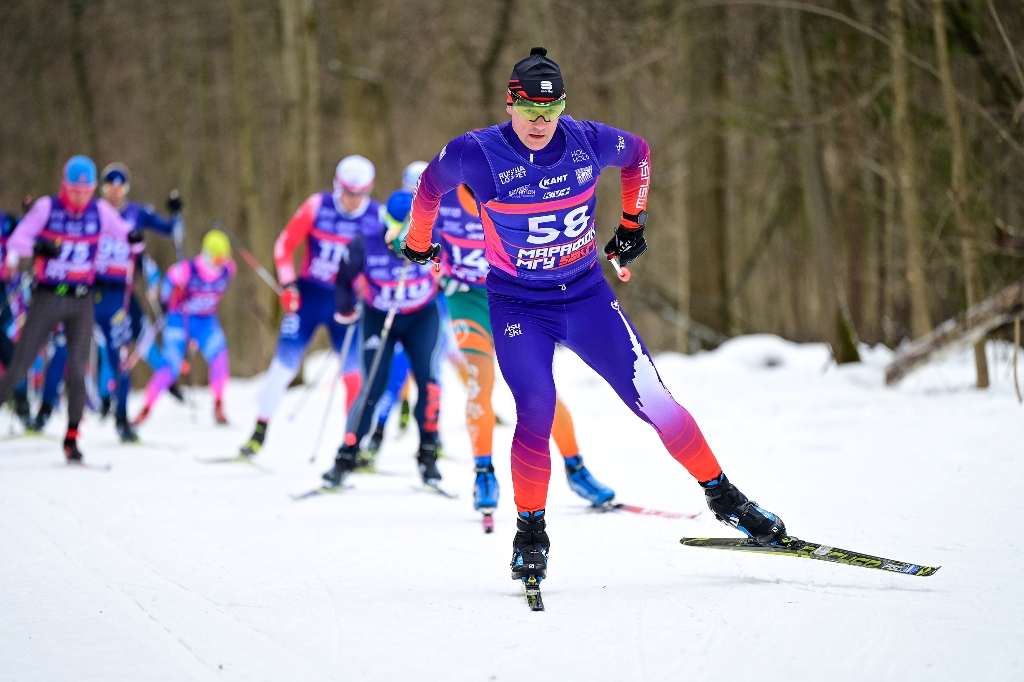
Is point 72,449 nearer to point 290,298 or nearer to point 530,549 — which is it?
point 290,298

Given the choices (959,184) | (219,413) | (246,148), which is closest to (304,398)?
(219,413)

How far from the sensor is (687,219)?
15016 mm

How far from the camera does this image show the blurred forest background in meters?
9.30

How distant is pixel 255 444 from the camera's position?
318 inches

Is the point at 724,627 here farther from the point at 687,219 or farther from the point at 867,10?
the point at 687,219

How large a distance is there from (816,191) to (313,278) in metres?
5.54

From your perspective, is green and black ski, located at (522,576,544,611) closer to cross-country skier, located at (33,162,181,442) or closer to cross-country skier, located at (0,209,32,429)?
cross-country skier, located at (33,162,181,442)

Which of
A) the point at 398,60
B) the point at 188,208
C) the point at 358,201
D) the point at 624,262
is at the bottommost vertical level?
the point at 624,262

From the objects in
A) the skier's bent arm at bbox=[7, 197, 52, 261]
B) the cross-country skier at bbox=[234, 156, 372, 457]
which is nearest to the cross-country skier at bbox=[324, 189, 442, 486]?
the cross-country skier at bbox=[234, 156, 372, 457]

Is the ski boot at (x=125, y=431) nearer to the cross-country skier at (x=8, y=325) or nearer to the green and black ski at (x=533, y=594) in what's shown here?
the cross-country skier at (x=8, y=325)

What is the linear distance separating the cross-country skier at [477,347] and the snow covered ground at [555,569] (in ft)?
0.68

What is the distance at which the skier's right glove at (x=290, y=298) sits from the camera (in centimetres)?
796

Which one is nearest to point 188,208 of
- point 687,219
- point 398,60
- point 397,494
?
point 398,60

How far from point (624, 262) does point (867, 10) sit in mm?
6410
